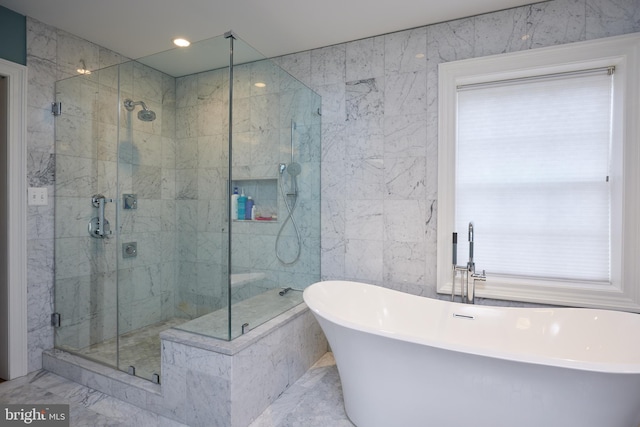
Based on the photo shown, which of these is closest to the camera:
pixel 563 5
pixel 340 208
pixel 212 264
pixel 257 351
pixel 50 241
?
pixel 257 351

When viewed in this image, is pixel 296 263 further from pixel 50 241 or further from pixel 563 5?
pixel 563 5

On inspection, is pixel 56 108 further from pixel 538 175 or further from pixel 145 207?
pixel 538 175

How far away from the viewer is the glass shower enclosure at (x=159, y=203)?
84.5 inches

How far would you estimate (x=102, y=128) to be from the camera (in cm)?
244

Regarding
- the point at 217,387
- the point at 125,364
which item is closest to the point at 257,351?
the point at 217,387

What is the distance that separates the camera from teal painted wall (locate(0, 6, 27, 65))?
6.82ft

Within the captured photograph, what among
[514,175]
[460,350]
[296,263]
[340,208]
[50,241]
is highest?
[514,175]

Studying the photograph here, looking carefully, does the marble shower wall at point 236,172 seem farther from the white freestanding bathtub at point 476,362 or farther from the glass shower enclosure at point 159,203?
the white freestanding bathtub at point 476,362

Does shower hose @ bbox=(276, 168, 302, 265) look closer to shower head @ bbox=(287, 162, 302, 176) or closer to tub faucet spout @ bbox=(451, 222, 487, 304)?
shower head @ bbox=(287, 162, 302, 176)

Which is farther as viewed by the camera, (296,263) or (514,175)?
(296,263)

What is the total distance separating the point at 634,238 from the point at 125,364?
329 centimetres

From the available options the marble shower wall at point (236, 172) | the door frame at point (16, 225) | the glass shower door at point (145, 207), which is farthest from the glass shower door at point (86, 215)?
the marble shower wall at point (236, 172)

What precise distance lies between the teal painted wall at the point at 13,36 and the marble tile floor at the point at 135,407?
7.12 ft

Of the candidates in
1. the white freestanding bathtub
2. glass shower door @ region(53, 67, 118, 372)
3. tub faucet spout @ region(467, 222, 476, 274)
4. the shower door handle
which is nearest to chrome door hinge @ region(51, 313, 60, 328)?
glass shower door @ region(53, 67, 118, 372)
